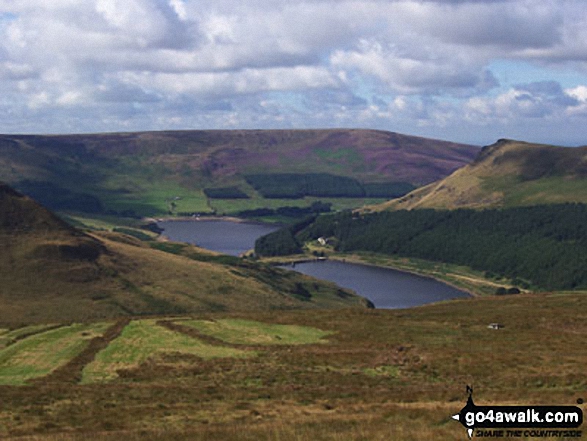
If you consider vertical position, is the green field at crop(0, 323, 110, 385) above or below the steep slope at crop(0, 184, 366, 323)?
above

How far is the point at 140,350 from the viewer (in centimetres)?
6278

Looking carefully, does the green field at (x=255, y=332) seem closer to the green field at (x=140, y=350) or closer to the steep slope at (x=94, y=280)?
→ the green field at (x=140, y=350)

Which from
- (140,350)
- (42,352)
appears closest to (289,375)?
(140,350)

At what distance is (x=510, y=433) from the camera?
27.3 meters

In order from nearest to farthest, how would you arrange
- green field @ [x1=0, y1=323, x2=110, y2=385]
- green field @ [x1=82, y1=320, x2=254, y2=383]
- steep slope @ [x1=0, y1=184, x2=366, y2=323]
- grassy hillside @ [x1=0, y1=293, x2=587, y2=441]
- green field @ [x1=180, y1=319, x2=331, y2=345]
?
grassy hillside @ [x1=0, y1=293, x2=587, y2=441], green field @ [x1=82, y1=320, x2=254, y2=383], green field @ [x1=0, y1=323, x2=110, y2=385], green field @ [x1=180, y1=319, x2=331, y2=345], steep slope @ [x1=0, y1=184, x2=366, y2=323]

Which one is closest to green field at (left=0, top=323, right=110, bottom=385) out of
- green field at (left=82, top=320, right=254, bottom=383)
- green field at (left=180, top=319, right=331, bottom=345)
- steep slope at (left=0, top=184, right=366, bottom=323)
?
green field at (left=82, top=320, right=254, bottom=383)

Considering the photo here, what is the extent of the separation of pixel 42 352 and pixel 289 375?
26.0 m

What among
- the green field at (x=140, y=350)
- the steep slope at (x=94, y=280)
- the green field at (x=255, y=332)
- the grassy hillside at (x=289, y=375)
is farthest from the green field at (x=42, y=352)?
the steep slope at (x=94, y=280)

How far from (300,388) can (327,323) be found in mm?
31728

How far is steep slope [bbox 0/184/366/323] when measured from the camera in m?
149

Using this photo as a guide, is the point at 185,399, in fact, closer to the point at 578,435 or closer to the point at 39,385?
the point at 39,385

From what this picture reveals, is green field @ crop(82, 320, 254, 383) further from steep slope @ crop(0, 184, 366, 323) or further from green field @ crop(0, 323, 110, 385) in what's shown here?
steep slope @ crop(0, 184, 366, 323)

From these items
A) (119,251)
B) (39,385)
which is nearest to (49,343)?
(39,385)

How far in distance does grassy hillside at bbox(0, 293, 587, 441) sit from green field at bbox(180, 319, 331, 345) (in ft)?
0.64
